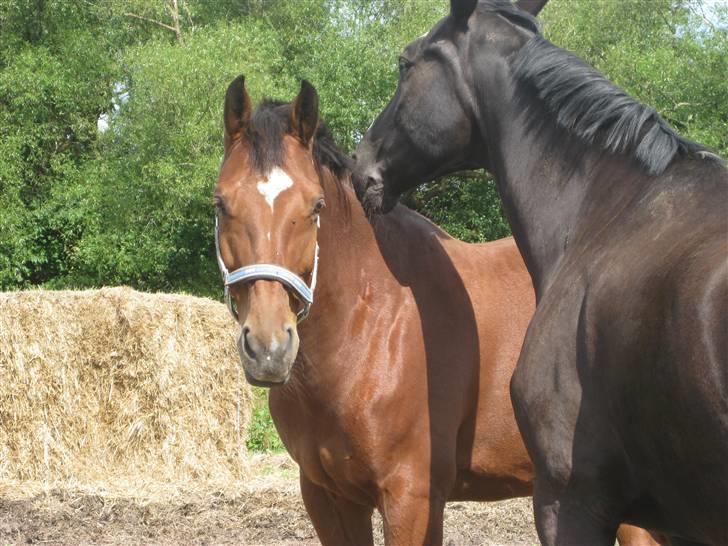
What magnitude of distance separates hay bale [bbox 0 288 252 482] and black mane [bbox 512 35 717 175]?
260 inches

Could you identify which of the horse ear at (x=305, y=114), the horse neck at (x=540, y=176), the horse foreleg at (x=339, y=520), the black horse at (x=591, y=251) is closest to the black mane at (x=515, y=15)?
the black horse at (x=591, y=251)

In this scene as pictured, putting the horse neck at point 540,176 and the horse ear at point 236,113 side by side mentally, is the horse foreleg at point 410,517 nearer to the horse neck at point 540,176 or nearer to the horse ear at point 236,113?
the horse neck at point 540,176

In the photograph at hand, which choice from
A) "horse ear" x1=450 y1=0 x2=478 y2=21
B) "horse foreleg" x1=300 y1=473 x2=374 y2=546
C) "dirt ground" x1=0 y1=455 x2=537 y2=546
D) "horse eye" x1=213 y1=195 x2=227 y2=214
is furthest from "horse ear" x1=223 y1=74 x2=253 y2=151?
"dirt ground" x1=0 y1=455 x2=537 y2=546

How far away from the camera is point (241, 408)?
9477 mm

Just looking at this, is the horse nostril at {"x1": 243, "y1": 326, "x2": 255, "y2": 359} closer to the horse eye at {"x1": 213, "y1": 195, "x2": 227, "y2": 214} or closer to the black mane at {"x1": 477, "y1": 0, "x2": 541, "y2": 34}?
the horse eye at {"x1": 213, "y1": 195, "x2": 227, "y2": 214}

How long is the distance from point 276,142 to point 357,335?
81cm

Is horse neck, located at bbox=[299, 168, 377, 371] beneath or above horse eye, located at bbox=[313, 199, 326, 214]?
beneath

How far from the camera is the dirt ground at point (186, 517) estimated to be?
7008 millimetres

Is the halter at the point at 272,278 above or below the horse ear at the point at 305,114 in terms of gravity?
below

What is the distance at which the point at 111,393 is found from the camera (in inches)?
354

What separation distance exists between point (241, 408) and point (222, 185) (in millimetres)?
6411

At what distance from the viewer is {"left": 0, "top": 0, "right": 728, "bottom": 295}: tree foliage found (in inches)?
728

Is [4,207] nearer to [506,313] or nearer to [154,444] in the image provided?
[154,444]

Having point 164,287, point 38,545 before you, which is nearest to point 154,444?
point 38,545
